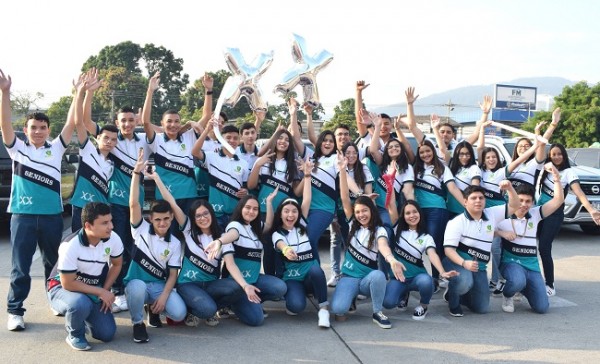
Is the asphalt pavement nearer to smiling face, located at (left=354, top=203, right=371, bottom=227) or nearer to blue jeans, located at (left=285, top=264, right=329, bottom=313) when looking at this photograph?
blue jeans, located at (left=285, top=264, right=329, bottom=313)

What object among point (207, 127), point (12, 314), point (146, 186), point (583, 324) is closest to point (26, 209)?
point (12, 314)

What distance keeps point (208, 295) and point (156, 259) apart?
0.52 m

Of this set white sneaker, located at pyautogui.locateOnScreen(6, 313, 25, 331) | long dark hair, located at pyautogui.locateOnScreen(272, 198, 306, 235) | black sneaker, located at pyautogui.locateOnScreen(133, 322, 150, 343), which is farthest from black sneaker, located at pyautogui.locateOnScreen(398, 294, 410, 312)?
white sneaker, located at pyautogui.locateOnScreen(6, 313, 25, 331)

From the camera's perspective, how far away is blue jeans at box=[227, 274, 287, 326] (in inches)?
188

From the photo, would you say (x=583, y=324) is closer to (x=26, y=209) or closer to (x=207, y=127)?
(x=207, y=127)

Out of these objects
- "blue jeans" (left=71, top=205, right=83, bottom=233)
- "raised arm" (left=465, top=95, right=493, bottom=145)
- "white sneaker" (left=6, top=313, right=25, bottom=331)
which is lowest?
"white sneaker" (left=6, top=313, right=25, bottom=331)

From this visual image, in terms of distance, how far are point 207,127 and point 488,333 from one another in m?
3.22

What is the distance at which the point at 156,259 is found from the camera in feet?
15.6

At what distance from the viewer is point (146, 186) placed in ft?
27.1

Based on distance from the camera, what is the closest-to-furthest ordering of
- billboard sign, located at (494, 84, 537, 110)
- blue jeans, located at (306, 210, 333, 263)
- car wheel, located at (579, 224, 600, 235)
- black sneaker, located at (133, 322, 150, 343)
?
1. black sneaker, located at (133, 322, 150, 343)
2. blue jeans, located at (306, 210, 333, 263)
3. car wheel, located at (579, 224, 600, 235)
4. billboard sign, located at (494, 84, 537, 110)

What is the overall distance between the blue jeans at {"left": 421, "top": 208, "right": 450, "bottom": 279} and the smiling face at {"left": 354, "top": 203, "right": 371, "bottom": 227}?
0.98m

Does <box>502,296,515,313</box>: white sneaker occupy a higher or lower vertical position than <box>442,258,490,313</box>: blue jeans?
lower

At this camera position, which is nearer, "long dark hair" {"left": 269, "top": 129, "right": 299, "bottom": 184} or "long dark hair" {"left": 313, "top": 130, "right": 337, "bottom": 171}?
→ "long dark hair" {"left": 269, "top": 129, "right": 299, "bottom": 184}

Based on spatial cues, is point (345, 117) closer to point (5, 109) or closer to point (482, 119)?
point (482, 119)
